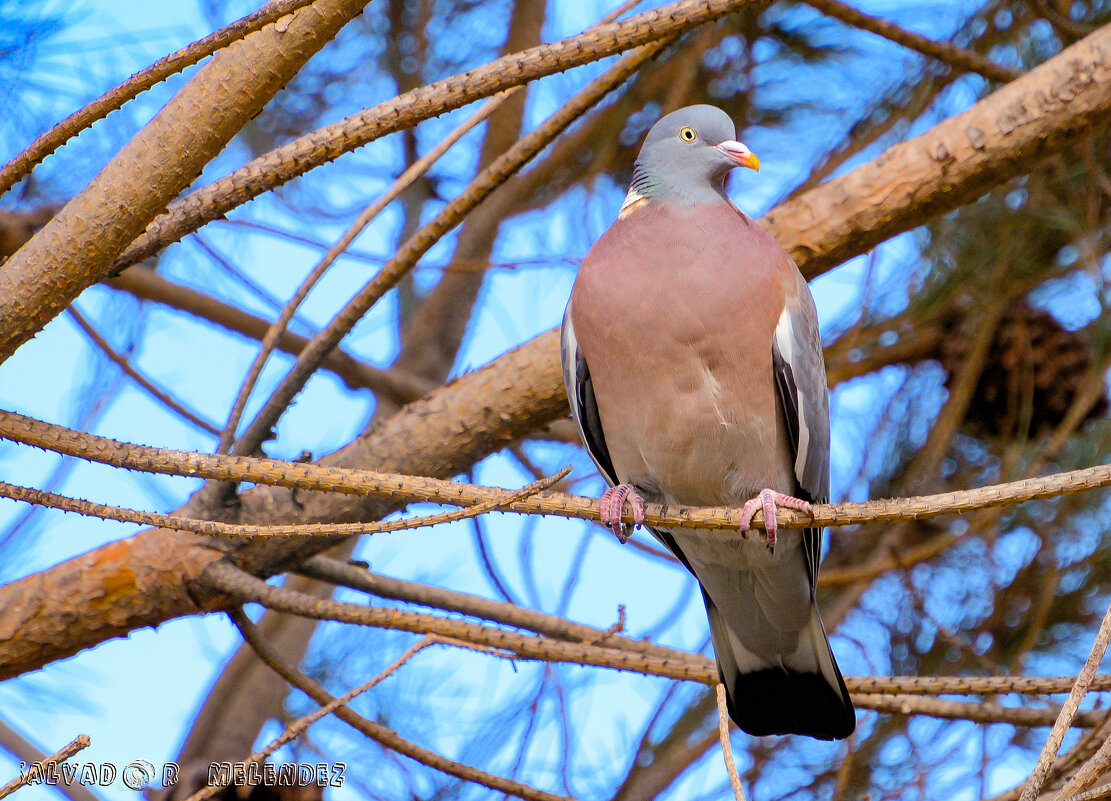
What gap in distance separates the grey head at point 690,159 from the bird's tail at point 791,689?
807 millimetres

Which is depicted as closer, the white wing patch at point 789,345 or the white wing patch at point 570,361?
the white wing patch at point 789,345

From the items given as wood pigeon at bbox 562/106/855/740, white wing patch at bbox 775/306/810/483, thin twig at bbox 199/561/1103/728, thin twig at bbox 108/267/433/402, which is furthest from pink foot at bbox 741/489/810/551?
thin twig at bbox 108/267/433/402

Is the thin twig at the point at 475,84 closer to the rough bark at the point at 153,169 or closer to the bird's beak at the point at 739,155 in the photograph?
the rough bark at the point at 153,169

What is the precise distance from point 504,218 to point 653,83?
54cm

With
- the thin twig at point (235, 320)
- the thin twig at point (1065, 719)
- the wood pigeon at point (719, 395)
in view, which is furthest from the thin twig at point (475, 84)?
the thin twig at point (235, 320)

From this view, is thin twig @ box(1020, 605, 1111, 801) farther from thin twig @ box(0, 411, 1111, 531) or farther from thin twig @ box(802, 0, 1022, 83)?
thin twig @ box(802, 0, 1022, 83)

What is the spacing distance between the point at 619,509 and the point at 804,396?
37 centimetres

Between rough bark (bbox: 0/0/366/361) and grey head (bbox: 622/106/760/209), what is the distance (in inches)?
35.6

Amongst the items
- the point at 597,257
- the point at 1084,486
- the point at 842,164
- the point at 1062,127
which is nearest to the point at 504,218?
the point at 842,164

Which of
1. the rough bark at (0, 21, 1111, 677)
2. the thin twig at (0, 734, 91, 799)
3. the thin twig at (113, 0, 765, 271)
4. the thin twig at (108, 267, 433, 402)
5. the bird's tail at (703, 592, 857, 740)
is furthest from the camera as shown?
the thin twig at (108, 267, 433, 402)

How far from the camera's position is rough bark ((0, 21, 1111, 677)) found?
1.99m

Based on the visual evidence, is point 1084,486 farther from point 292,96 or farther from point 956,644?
point 292,96

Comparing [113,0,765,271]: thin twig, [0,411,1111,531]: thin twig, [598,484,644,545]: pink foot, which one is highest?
[113,0,765,271]: thin twig

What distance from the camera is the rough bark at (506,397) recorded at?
199cm
